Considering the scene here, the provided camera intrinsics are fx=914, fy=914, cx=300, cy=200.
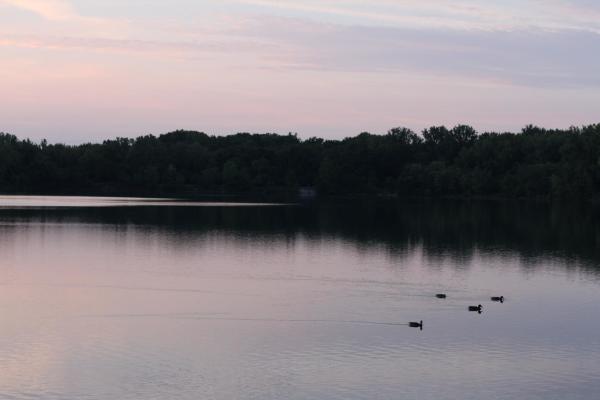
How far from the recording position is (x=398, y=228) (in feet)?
275

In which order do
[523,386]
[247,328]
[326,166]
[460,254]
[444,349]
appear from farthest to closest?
[326,166] < [460,254] < [247,328] < [444,349] < [523,386]

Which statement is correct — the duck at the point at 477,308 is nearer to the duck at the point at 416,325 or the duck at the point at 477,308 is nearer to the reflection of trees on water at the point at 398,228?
the duck at the point at 416,325

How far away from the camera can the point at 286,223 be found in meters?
87.9

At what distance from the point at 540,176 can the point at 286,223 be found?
8479cm

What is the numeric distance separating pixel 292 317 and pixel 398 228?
4857cm

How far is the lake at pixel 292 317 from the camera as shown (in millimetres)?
25875

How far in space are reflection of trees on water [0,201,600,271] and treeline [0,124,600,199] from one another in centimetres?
6063

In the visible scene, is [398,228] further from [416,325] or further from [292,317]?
[416,325]

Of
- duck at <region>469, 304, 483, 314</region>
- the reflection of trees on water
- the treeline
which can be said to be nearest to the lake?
duck at <region>469, 304, 483, 314</region>

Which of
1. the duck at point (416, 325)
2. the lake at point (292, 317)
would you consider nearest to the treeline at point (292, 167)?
the lake at point (292, 317)

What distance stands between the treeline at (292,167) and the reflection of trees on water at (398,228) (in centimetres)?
6063

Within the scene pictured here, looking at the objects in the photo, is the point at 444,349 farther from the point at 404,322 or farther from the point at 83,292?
the point at 83,292

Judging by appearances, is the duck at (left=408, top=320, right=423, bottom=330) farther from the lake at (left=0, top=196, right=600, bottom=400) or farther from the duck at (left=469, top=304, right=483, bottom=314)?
the duck at (left=469, top=304, right=483, bottom=314)

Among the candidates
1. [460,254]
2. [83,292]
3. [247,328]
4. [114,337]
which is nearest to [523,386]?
[247,328]
